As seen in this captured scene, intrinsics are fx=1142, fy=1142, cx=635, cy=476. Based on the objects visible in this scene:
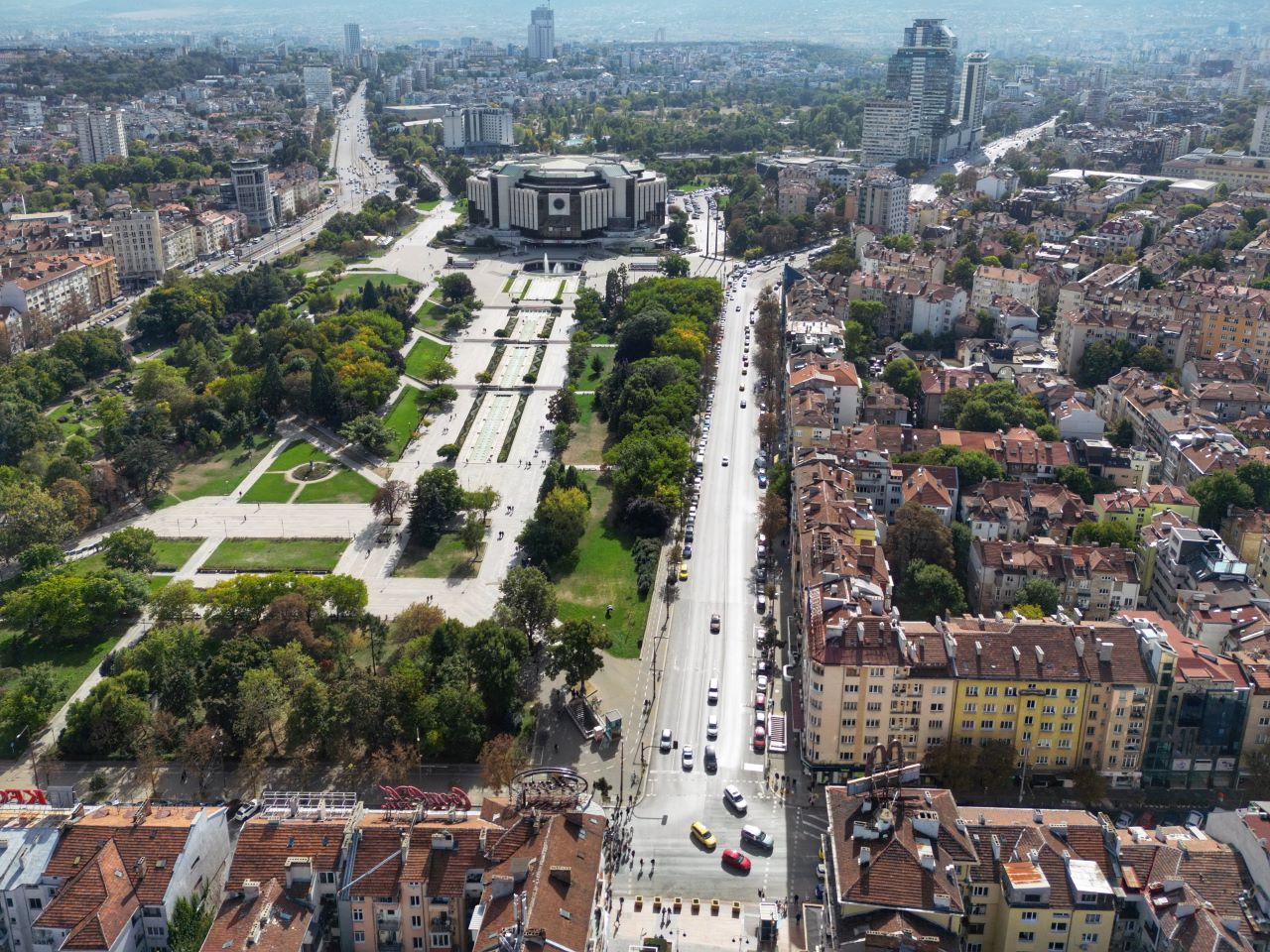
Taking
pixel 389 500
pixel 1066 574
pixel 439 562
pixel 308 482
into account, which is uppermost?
pixel 1066 574

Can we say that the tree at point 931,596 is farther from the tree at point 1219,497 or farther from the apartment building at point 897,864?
the tree at point 1219,497

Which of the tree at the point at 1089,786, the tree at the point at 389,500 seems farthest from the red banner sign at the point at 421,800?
the tree at the point at 389,500

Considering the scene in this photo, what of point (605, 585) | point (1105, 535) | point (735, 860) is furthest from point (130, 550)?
point (1105, 535)

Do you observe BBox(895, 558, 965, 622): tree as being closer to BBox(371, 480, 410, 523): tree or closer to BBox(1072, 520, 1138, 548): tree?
BBox(1072, 520, 1138, 548): tree

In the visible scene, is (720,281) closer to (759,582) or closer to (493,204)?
(493,204)

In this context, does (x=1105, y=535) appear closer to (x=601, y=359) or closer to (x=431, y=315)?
(x=601, y=359)

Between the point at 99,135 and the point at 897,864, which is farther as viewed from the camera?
the point at 99,135
